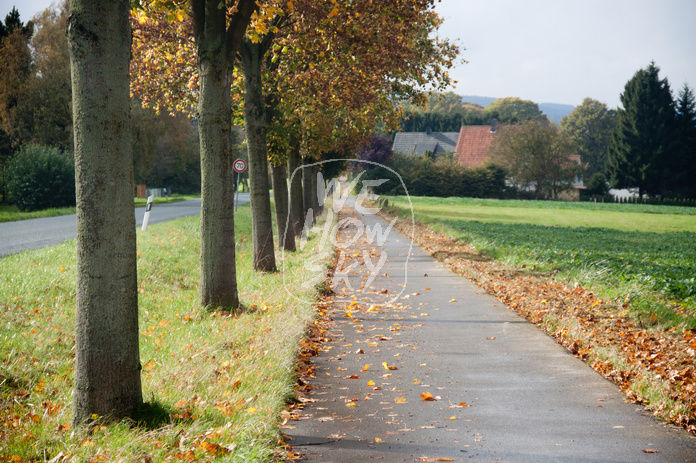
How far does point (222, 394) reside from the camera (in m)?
5.24

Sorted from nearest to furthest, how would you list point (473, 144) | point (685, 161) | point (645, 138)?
1. point (685, 161)
2. point (645, 138)
3. point (473, 144)

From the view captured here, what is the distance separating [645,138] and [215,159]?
6587 centimetres

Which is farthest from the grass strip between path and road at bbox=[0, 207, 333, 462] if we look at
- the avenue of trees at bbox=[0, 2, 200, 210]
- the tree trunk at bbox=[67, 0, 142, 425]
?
the avenue of trees at bbox=[0, 2, 200, 210]

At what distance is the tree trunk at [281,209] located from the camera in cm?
1645

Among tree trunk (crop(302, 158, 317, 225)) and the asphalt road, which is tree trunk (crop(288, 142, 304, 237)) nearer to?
tree trunk (crop(302, 158, 317, 225))

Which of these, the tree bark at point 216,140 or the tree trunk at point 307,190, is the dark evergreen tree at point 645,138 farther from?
the tree bark at point 216,140

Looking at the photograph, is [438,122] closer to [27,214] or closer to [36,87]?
[36,87]

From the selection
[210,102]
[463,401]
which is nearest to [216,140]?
[210,102]

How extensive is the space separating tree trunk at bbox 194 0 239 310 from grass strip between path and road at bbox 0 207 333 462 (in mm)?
458

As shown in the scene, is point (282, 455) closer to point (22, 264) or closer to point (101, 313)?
point (101, 313)

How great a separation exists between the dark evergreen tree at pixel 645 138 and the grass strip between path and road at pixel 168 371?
61590mm

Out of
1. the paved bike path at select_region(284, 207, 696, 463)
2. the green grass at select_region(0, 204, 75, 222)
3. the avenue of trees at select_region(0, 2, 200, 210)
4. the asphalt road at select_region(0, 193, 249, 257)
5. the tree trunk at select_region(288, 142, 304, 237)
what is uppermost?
the avenue of trees at select_region(0, 2, 200, 210)

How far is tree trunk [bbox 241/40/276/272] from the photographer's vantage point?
1294 centimetres

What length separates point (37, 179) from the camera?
108ft
